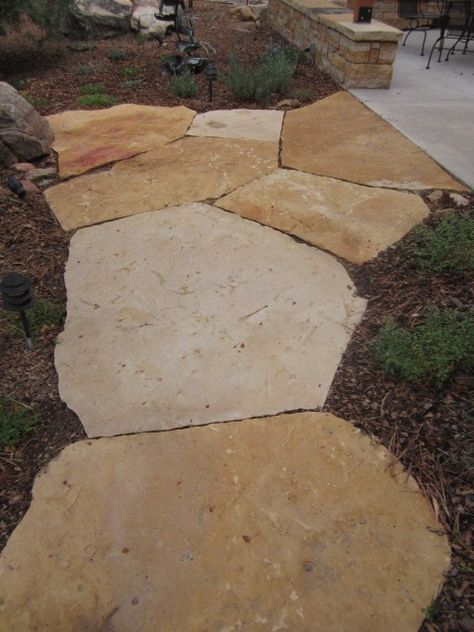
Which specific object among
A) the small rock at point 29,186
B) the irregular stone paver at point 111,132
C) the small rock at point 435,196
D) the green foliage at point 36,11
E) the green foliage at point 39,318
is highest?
the green foliage at point 36,11

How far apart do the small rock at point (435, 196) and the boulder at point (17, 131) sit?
9.80ft

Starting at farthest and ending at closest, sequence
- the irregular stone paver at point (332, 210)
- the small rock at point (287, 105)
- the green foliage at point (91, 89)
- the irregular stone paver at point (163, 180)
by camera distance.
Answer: the green foliage at point (91, 89) → the small rock at point (287, 105) → the irregular stone paver at point (163, 180) → the irregular stone paver at point (332, 210)

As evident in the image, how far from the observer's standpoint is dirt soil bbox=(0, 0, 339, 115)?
17.1 feet

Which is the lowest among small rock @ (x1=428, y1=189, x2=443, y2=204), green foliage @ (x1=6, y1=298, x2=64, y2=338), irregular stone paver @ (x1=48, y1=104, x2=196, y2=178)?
green foliage @ (x1=6, y1=298, x2=64, y2=338)

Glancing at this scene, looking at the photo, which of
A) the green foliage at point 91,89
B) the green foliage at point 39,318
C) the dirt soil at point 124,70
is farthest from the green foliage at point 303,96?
the green foliage at point 39,318

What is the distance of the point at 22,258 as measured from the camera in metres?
2.88

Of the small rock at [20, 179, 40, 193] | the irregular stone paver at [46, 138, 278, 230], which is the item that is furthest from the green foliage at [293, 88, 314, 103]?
the small rock at [20, 179, 40, 193]

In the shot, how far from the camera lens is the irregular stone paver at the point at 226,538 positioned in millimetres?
1381

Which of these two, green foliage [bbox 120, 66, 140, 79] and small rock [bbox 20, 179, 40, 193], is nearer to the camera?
small rock [bbox 20, 179, 40, 193]

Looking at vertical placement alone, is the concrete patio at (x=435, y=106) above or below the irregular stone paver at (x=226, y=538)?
above

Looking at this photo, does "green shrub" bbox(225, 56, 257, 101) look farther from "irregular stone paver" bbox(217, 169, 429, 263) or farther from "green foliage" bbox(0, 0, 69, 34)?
"green foliage" bbox(0, 0, 69, 34)

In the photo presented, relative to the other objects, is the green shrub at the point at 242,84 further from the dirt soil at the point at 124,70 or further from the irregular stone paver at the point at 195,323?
the irregular stone paver at the point at 195,323

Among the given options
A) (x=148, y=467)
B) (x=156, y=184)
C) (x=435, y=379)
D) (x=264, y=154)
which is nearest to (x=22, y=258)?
(x=156, y=184)

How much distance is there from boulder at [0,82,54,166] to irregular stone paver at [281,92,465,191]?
6.55 feet
